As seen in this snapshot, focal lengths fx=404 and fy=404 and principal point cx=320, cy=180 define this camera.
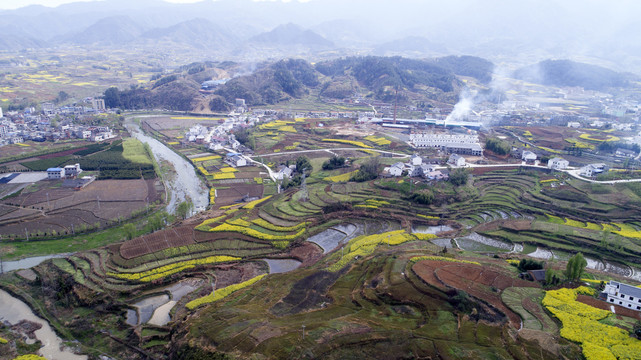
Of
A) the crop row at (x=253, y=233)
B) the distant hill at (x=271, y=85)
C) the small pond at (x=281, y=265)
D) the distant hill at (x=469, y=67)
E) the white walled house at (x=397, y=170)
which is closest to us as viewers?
the small pond at (x=281, y=265)

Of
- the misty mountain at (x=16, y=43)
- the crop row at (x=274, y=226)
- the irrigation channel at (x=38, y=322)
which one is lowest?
the irrigation channel at (x=38, y=322)

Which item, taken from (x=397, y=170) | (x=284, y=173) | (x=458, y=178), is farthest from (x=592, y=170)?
(x=284, y=173)

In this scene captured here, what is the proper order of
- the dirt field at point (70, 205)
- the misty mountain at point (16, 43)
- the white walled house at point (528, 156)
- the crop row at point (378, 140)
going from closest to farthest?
the dirt field at point (70, 205)
the white walled house at point (528, 156)
the crop row at point (378, 140)
the misty mountain at point (16, 43)

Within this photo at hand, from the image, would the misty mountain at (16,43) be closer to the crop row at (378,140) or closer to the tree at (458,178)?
the crop row at (378,140)

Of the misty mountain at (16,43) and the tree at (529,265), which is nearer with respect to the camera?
the tree at (529,265)

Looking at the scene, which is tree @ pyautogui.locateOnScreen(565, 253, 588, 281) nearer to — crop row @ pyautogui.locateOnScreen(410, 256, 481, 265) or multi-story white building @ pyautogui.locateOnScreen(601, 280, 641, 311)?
multi-story white building @ pyautogui.locateOnScreen(601, 280, 641, 311)

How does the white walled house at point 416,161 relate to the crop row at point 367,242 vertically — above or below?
above

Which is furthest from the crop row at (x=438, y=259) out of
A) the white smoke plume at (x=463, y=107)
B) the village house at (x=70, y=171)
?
the white smoke plume at (x=463, y=107)

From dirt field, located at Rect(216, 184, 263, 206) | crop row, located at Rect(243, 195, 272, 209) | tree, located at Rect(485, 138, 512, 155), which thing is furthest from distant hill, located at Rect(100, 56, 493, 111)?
crop row, located at Rect(243, 195, 272, 209)

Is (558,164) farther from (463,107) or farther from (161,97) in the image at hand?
(161,97)

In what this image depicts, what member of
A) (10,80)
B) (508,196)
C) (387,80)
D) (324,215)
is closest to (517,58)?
→ (387,80)
